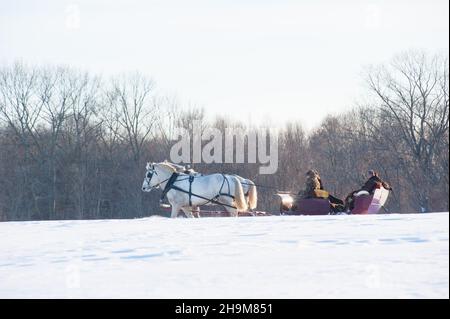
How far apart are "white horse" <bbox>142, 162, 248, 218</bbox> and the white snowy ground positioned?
7555 millimetres

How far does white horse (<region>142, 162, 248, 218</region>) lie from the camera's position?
1738 cm

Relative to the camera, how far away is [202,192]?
57.2ft

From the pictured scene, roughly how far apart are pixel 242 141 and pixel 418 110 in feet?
27.6

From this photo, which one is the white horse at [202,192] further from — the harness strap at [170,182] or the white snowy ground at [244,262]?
the white snowy ground at [244,262]

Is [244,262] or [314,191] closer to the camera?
[244,262]

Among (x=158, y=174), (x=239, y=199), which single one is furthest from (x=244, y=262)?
(x=158, y=174)

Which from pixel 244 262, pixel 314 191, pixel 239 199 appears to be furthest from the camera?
pixel 239 199

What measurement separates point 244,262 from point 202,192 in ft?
34.9

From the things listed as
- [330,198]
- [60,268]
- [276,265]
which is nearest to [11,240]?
[60,268]

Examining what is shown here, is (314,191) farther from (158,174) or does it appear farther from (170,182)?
(158,174)

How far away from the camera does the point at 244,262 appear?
6.82 metres

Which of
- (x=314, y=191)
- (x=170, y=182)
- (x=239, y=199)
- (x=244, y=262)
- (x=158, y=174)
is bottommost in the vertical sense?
(x=244, y=262)

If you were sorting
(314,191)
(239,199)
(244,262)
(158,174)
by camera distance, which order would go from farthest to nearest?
(158,174)
(239,199)
(314,191)
(244,262)

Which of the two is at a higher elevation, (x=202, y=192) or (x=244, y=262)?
(x=202, y=192)
